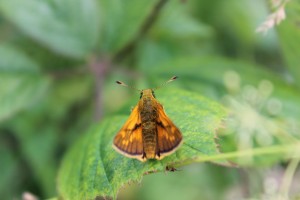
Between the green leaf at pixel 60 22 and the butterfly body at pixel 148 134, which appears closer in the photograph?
the butterfly body at pixel 148 134

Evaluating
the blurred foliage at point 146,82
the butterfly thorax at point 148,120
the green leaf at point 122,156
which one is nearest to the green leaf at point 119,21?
the blurred foliage at point 146,82

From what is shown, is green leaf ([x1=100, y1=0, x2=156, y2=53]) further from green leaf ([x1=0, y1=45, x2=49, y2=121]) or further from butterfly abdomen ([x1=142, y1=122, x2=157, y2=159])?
butterfly abdomen ([x1=142, y1=122, x2=157, y2=159])

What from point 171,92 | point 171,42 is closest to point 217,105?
point 171,92

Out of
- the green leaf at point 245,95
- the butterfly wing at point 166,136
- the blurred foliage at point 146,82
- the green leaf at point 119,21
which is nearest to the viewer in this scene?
the butterfly wing at point 166,136

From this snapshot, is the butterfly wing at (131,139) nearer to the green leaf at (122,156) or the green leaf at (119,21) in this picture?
the green leaf at (122,156)

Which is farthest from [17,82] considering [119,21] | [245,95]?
[245,95]

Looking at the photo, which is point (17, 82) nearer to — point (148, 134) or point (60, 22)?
point (60, 22)

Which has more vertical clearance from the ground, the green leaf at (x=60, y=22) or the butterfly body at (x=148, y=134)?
the green leaf at (x=60, y=22)

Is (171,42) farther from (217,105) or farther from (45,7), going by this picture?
(217,105)

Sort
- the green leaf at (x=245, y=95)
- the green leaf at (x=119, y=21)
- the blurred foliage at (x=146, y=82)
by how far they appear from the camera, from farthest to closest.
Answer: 1. the green leaf at (x=119, y=21)
2. the blurred foliage at (x=146, y=82)
3. the green leaf at (x=245, y=95)
